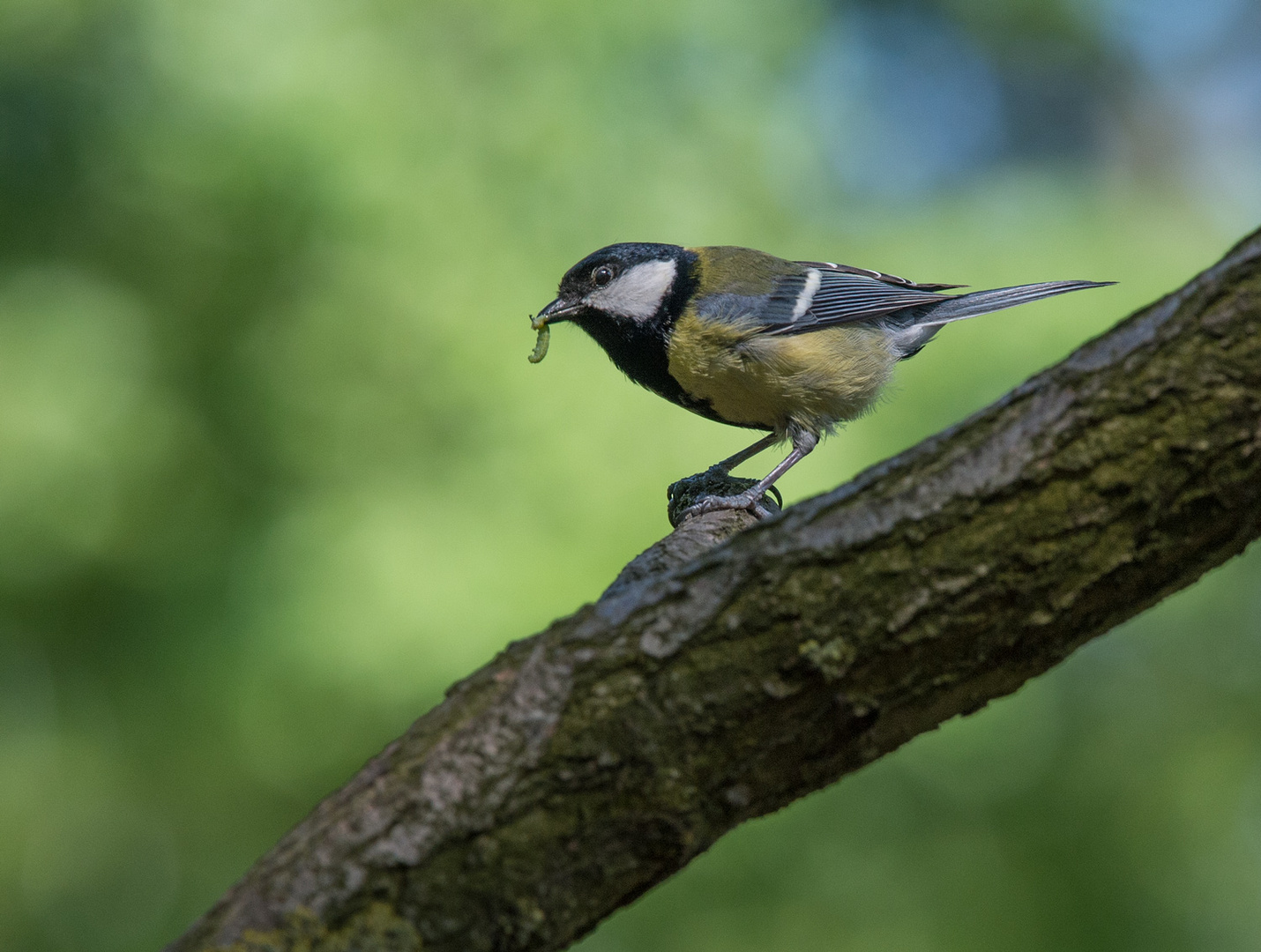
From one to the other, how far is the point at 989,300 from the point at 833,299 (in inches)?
19.1

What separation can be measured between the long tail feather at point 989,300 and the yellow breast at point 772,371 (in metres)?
0.30

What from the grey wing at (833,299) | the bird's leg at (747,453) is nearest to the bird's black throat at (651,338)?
the bird's leg at (747,453)

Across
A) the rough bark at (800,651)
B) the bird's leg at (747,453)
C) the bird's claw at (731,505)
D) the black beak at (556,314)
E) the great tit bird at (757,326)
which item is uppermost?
the black beak at (556,314)

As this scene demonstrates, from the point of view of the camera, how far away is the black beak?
11.7 ft

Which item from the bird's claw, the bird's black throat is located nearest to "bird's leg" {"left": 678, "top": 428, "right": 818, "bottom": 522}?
the bird's claw

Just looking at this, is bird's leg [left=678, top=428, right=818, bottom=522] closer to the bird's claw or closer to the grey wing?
the bird's claw

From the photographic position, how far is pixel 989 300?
3.49 m

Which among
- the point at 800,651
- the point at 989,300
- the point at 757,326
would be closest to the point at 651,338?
the point at 757,326

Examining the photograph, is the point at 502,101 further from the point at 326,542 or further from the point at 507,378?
the point at 326,542

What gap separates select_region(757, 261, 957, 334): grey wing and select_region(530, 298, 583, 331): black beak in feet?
2.03

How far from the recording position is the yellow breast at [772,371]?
3320 millimetres

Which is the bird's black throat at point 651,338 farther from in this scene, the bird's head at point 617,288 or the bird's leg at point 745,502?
the bird's leg at point 745,502

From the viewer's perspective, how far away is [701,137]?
597cm

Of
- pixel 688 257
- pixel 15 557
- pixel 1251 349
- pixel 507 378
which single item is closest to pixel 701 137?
pixel 507 378
